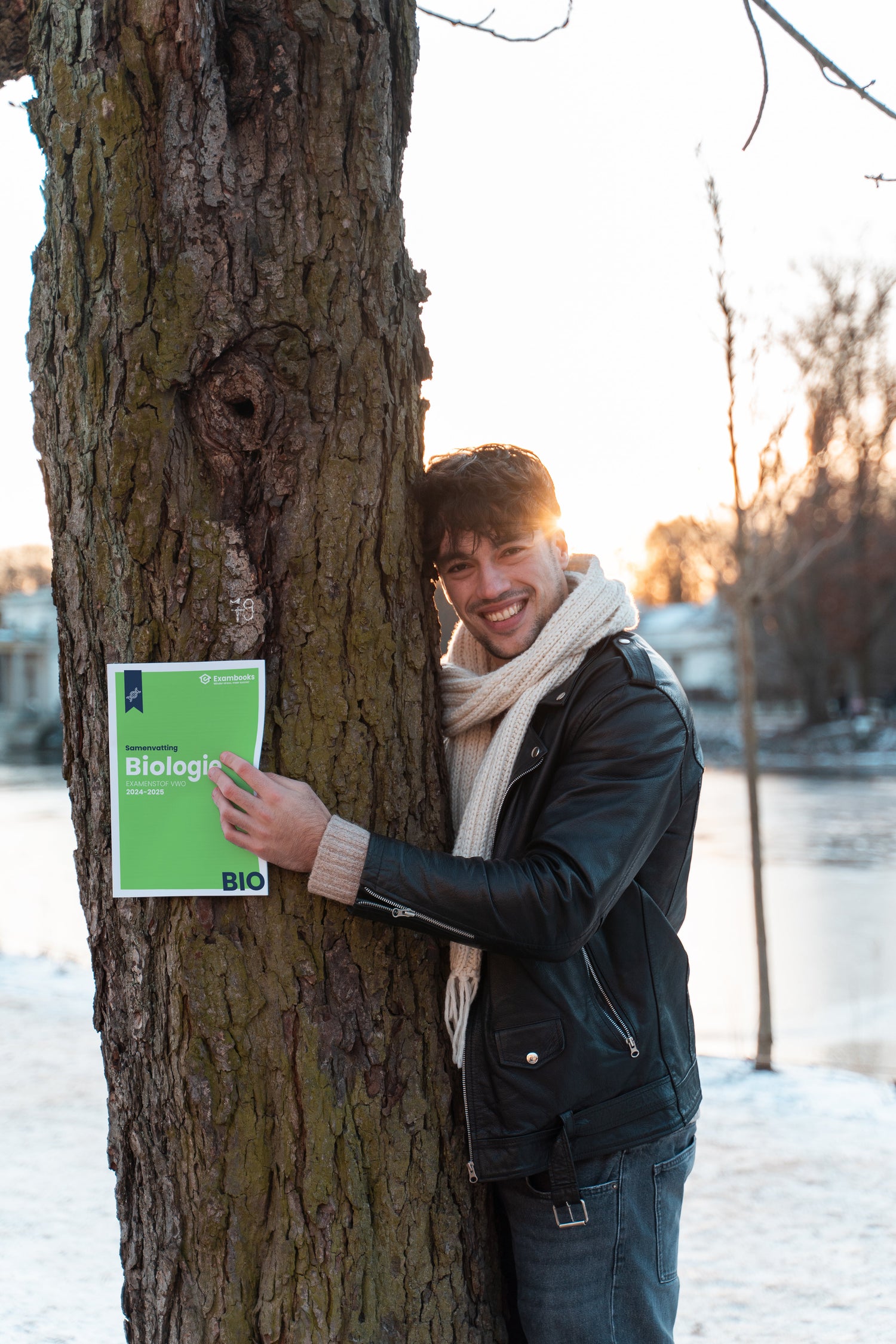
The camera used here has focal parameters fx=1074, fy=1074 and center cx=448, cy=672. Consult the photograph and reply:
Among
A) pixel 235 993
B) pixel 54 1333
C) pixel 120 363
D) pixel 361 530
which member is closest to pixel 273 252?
pixel 120 363

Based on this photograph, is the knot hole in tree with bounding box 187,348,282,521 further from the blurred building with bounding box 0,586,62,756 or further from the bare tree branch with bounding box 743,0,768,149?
the blurred building with bounding box 0,586,62,756

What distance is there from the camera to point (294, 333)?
180cm

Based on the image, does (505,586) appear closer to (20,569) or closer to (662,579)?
(662,579)

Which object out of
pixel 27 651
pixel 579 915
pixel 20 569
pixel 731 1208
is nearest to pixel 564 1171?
pixel 579 915

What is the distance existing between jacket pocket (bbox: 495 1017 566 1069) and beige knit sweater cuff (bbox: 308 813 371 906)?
0.37m

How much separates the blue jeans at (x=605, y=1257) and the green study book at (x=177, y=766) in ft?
2.52

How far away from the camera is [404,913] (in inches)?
68.0

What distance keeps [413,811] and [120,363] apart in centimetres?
92

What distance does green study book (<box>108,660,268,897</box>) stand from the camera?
1.81m

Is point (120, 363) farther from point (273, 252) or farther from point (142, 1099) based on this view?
point (142, 1099)

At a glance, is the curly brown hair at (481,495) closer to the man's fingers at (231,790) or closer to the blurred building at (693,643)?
the man's fingers at (231,790)

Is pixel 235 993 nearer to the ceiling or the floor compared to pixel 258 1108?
nearer to the ceiling

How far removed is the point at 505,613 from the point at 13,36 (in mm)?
1822

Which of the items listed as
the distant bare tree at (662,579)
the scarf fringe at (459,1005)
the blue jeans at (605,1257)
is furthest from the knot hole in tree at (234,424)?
the distant bare tree at (662,579)
